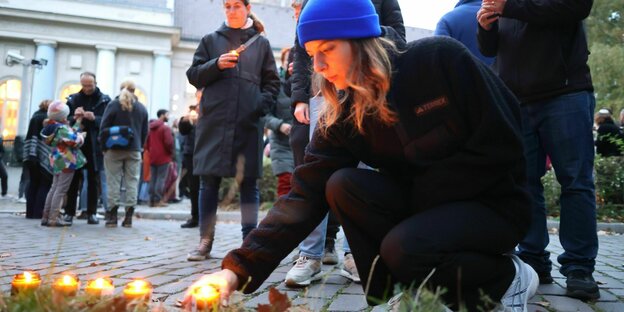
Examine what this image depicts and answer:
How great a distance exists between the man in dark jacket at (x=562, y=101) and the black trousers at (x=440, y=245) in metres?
1.11

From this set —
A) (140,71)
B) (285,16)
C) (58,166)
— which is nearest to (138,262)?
(58,166)

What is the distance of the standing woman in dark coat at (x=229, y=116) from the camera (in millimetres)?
4438

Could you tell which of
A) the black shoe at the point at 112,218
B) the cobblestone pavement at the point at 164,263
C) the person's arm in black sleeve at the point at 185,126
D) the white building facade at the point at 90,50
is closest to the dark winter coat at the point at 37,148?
the cobblestone pavement at the point at 164,263

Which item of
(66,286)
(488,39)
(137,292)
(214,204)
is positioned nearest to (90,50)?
(214,204)

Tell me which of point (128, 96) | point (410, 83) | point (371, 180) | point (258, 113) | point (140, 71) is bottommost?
point (371, 180)

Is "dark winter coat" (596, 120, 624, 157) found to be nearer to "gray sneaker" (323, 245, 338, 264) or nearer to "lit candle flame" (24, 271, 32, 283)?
"gray sneaker" (323, 245, 338, 264)

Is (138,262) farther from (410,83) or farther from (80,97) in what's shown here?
(80,97)

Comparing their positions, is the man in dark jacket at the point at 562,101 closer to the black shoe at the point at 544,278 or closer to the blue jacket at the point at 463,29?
the black shoe at the point at 544,278

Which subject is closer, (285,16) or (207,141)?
(207,141)

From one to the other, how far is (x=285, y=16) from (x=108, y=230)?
3379cm

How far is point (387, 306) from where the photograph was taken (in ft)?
6.90

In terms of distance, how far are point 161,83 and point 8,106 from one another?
796 cm

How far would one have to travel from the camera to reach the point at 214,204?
14.8 ft

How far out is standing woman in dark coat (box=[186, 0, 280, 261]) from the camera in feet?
14.6
